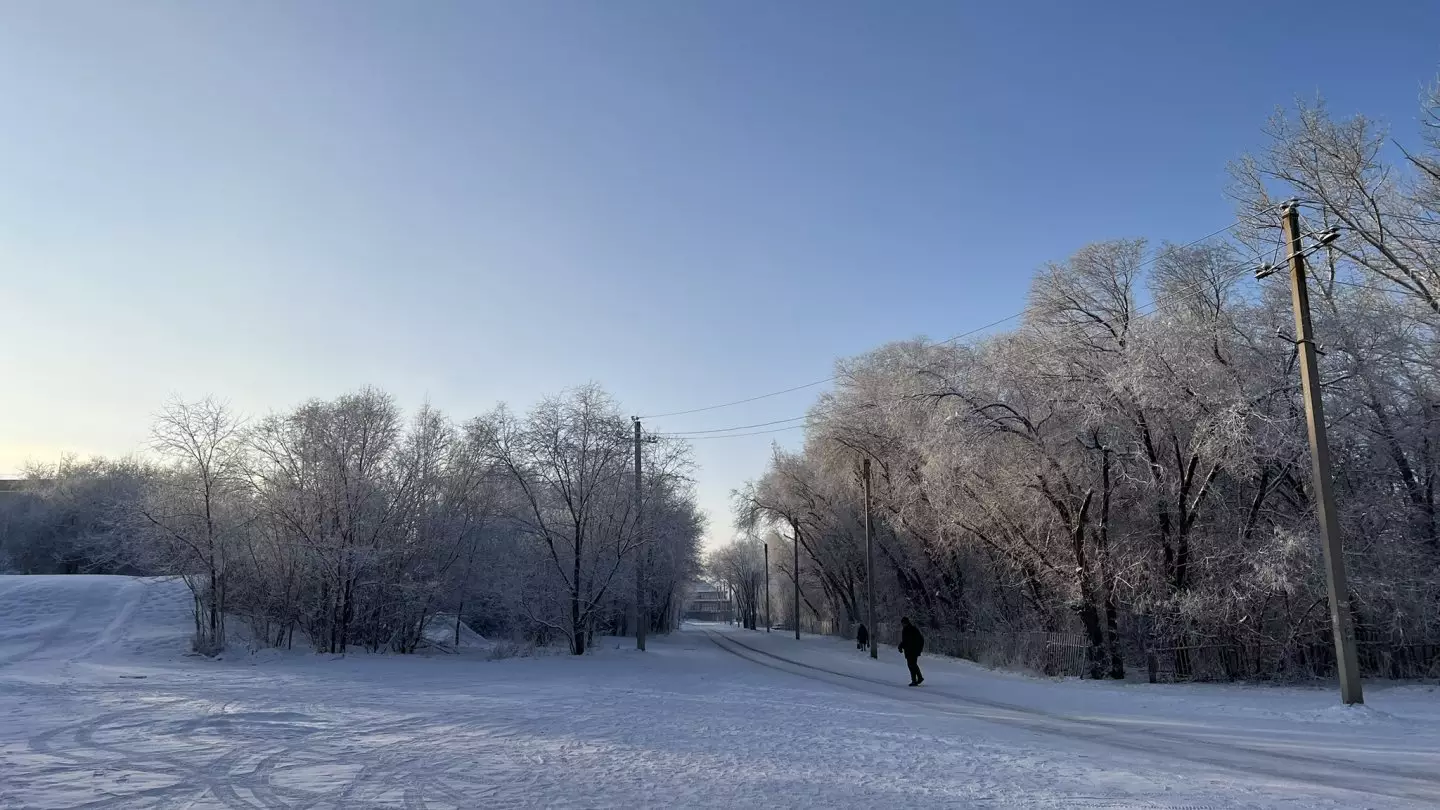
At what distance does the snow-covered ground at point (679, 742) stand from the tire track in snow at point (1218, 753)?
6 centimetres

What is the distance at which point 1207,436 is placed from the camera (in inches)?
734

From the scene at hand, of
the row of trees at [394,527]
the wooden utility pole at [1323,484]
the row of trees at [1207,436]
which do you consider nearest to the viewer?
the wooden utility pole at [1323,484]

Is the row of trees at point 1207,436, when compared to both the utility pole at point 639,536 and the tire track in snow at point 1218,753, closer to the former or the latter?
the tire track in snow at point 1218,753

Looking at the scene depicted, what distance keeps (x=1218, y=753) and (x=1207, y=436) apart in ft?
32.8

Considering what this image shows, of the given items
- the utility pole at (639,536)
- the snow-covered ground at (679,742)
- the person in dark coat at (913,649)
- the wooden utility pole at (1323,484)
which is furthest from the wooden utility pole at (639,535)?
the wooden utility pole at (1323,484)

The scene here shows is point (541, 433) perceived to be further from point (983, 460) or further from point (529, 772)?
Result: point (529, 772)

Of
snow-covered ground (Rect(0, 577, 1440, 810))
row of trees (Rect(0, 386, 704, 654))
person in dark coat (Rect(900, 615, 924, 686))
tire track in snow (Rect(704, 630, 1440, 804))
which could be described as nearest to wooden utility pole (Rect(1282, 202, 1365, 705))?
snow-covered ground (Rect(0, 577, 1440, 810))

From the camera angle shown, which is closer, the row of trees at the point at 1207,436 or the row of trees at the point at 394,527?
the row of trees at the point at 1207,436

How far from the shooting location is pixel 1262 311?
20.3 metres

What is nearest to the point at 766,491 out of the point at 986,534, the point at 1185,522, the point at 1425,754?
the point at 986,534

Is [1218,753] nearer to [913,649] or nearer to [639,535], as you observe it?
[913,649]

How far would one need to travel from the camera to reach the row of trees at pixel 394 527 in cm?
2686

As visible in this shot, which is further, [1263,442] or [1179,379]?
[1179,379]

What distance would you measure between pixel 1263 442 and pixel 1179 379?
2.26 metres
